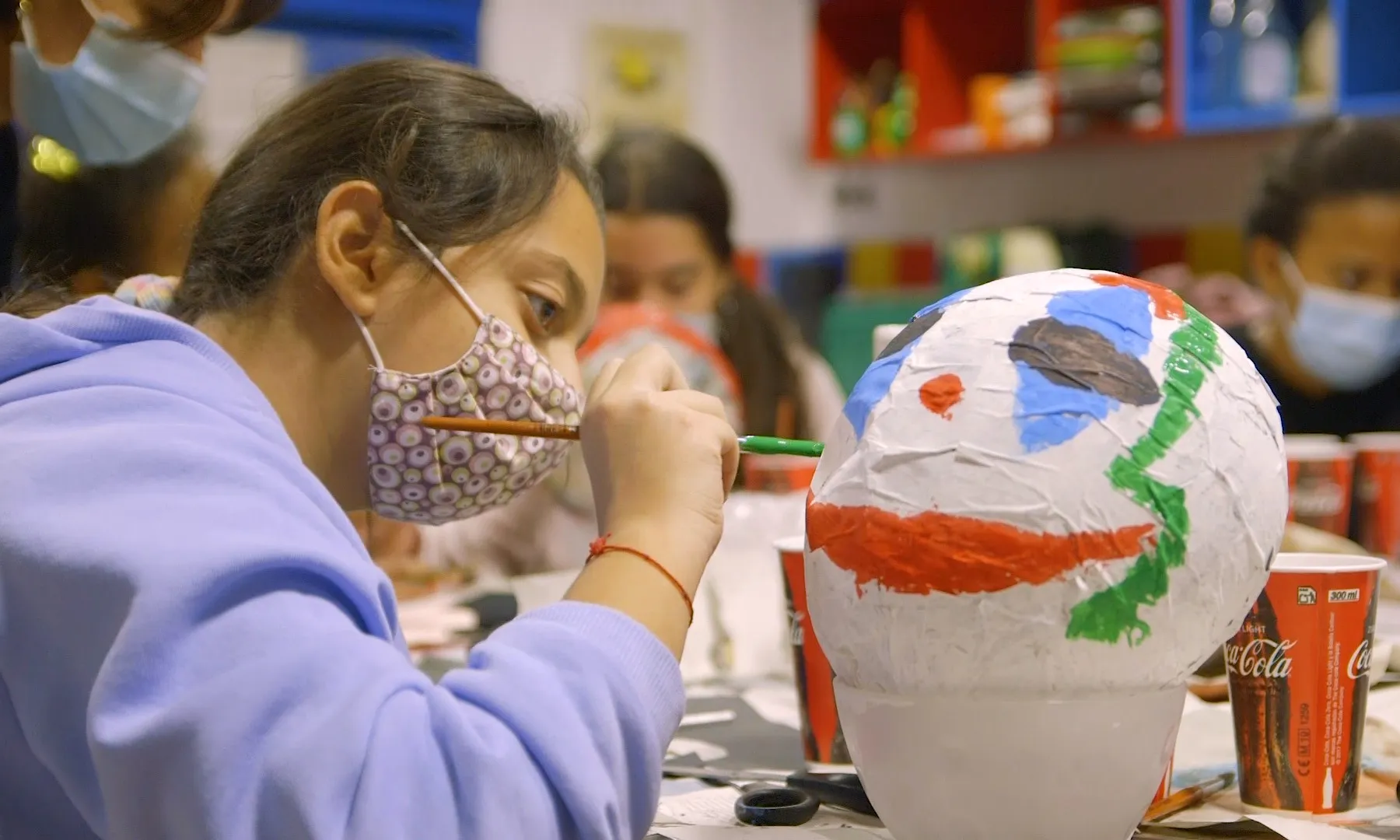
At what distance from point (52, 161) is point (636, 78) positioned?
2868mm

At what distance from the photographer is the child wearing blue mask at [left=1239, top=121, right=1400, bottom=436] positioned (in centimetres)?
236

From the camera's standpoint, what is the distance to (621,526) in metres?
0.83

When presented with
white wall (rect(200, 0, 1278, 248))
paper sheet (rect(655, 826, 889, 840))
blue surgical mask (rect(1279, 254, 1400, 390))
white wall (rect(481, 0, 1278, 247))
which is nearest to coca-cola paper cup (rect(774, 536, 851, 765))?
paper sheet (rect(655, 826, 889, 840))

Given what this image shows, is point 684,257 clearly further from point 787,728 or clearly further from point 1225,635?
point 1225,635

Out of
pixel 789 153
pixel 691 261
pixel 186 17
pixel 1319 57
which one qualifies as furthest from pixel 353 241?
pixel 789 153

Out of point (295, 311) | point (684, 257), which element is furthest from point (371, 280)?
point (684, 257)

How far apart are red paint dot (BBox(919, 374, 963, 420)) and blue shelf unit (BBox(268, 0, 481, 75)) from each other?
3146mm

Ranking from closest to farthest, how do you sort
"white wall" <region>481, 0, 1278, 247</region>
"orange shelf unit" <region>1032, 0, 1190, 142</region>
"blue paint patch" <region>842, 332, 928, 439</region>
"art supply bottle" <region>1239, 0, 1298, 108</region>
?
"blue paint patch" <region>842, 332, 928, 439</region>
"art supply bottle" <region>1239, 0, 1298, 108</region>
"orange shelf unit" <region>1032, 0, 1190, 142</region>
"white wall" <region>481, 0, 1278, 247</region>

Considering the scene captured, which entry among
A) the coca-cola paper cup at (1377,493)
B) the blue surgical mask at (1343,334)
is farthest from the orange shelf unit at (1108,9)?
the coca-cola paper cup at (1377,493)

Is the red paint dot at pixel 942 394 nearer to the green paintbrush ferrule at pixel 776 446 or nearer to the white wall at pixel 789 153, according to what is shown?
the green paintbrush ferrule at pixel 776 446

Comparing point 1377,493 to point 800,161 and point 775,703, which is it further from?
point 800,161

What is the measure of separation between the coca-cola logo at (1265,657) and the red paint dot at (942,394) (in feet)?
0.98

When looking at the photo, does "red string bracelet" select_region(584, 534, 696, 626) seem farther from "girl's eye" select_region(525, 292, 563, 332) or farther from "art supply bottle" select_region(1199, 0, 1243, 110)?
"art supply bottle" select_region(1199, 0, 1243, 110)

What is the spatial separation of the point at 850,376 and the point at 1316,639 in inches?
127
